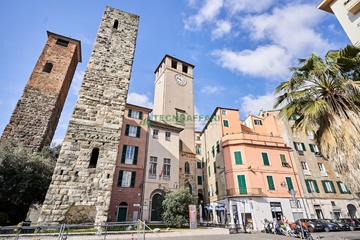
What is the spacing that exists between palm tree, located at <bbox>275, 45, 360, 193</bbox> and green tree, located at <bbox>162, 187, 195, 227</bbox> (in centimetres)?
1138

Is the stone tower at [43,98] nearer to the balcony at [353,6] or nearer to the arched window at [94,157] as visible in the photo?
the arched window at [94,157]

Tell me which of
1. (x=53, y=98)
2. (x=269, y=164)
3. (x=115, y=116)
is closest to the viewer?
(x=115, y=116)

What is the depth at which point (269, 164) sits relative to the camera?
20891 millimetres

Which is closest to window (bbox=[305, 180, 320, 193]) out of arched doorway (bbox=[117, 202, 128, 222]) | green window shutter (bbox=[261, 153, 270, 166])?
green window shutter (bbox=[261, 153, 270, 166])

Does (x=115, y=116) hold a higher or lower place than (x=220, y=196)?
higher

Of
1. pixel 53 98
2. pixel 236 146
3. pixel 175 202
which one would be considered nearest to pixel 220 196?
pixel 236 146

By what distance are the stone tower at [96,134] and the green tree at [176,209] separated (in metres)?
7.85

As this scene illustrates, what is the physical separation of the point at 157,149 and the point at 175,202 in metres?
7.25

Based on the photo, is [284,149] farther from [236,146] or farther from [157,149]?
[157,149]

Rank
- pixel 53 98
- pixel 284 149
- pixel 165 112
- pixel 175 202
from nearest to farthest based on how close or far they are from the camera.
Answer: pixel 175 202
pixel 53 98
pixel 284 149
pixel 165 112

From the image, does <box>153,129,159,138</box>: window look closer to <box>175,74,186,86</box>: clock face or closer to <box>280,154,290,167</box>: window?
<box>175,74,186,86</box>: clock face

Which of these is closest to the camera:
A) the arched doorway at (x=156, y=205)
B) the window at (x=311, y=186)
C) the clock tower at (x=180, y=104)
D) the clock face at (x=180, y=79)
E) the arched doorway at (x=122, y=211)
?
the arched doorway at (x=122, y=211)

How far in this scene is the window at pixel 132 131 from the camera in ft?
66.6

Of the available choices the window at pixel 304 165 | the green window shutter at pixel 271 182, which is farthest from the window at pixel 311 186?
the green window shutter at pixel 271 182
